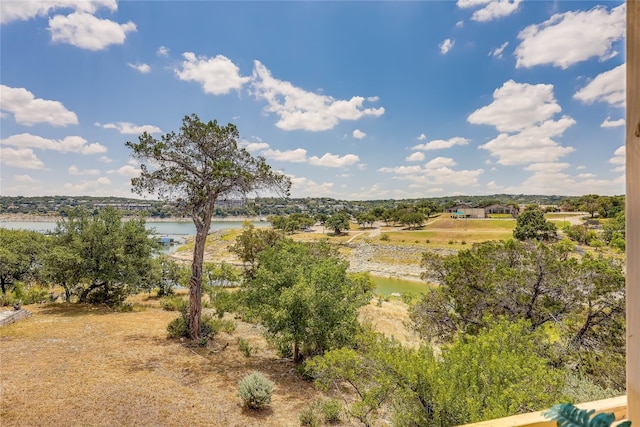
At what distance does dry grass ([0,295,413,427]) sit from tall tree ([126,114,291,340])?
55.8 inches

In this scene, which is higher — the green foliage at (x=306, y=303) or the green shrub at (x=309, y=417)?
the green foliage at (x=306, y=303)

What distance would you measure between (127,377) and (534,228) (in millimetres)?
37899

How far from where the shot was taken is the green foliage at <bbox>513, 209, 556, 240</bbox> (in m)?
32.3

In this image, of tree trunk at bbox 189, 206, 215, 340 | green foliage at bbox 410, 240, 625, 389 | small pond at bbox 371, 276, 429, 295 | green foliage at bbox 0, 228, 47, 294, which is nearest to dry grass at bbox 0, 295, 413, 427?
tree trunk at bbox 189, 206, 215, 340

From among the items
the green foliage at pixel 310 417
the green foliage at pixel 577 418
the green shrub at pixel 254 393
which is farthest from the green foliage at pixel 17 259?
the green foliage at pixel 577 418

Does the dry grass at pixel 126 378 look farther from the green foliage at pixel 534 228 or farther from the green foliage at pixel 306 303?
the green foliage at pixel 534 228

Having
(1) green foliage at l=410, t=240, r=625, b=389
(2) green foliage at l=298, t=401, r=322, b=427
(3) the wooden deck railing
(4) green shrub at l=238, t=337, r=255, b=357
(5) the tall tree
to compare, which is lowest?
(4) green shrub at l=238, t=337, r=255, b=357

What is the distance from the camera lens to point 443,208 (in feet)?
254

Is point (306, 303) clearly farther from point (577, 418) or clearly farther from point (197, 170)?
point (577, 418)

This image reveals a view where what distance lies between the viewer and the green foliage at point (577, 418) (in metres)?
0.81

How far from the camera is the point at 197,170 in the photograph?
808 cm

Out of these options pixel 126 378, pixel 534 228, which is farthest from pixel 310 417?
pixel 534 228

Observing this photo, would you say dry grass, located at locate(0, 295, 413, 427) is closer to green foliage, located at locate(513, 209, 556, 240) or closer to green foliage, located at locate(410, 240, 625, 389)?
green foliage, located at locate(410, 240, 625, 389)

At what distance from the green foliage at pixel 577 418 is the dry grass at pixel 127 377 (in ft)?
17.2
